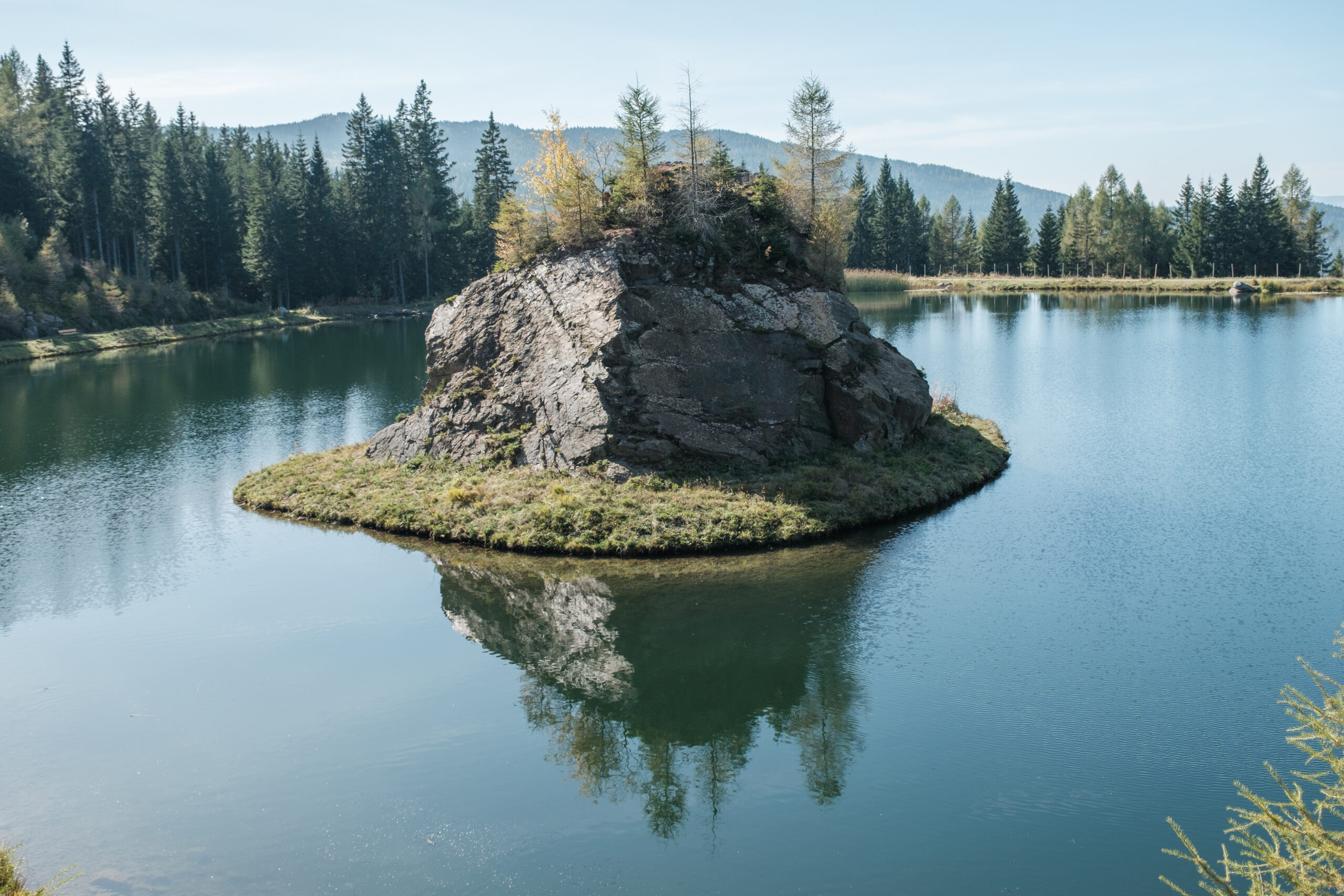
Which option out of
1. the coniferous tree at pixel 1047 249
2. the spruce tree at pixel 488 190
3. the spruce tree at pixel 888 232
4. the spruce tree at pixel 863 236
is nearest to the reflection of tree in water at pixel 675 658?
Answer: the spruce tree at pixel 488 190

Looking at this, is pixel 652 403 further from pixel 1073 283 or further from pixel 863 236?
pixel 863 236

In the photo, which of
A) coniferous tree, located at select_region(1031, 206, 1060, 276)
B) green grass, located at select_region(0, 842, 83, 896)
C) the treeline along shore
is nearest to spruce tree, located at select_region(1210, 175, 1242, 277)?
the treeline along shore

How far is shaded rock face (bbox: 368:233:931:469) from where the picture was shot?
94.9 feet

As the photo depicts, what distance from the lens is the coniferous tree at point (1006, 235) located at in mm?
124938

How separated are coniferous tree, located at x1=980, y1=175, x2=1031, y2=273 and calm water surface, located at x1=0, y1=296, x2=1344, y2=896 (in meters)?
97.7

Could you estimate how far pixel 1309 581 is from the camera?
21609 mm

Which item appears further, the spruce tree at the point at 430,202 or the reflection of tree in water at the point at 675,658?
the spruce tree at the point at 430,202

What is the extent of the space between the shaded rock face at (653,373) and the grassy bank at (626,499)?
1.01 m

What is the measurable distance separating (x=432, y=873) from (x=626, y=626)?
28.9ft

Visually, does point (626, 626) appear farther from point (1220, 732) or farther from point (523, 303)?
point (523, 303)

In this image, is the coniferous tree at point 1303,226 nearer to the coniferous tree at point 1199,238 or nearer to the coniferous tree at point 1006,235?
the coniferous tree at point 1199,238

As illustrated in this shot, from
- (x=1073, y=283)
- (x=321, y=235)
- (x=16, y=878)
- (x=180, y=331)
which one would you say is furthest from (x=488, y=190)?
(x=16, y=878)

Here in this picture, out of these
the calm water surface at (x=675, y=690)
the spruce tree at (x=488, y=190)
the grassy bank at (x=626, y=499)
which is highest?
the spruce tree at (x=488, y=190)

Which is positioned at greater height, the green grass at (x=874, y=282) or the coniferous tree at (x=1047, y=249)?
the coniferous tree at (x=1047, y=249)
